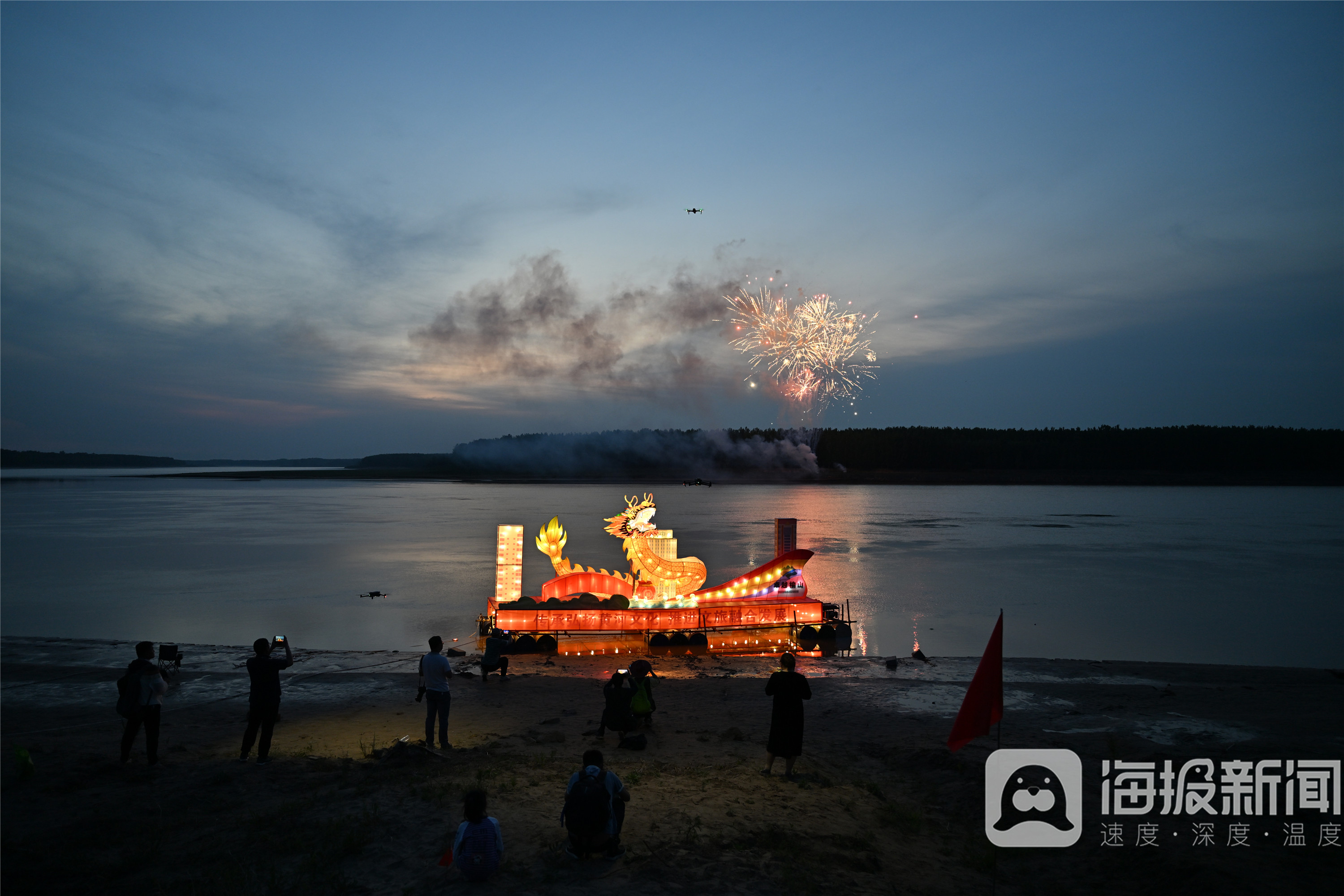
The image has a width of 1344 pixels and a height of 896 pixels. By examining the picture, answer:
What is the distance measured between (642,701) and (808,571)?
30.4 m

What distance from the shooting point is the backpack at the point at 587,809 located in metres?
6.52

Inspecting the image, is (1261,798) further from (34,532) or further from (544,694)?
(34,532)

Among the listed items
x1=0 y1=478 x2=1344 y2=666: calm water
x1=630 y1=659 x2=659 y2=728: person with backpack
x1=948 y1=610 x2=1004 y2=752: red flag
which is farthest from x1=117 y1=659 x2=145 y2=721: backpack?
x1=0 y1=478 x2=1344 y2=666: calm water

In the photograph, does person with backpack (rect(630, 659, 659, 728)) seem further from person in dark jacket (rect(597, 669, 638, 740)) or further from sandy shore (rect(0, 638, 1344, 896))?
sandy shore (rect(0, 638, 1344, 896))

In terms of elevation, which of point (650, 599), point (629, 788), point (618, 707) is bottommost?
point (629, 788)

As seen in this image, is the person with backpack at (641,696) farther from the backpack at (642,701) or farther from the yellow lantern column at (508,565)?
the yellow lantern column at (508,565)

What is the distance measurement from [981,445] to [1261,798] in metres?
167

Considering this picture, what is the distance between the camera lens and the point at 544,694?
571 inches

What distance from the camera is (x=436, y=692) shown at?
1000 cm

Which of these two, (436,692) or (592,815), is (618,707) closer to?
(436,692)

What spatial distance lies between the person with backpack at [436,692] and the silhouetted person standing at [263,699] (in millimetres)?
1780

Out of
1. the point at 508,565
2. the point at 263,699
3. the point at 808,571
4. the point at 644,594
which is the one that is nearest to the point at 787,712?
the point at 263,699

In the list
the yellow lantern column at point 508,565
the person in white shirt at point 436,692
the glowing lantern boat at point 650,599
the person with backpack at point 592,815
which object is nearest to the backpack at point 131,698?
the person in white shirt at point 436,692

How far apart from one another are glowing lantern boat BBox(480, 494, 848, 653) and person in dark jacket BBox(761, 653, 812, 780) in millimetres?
10327
